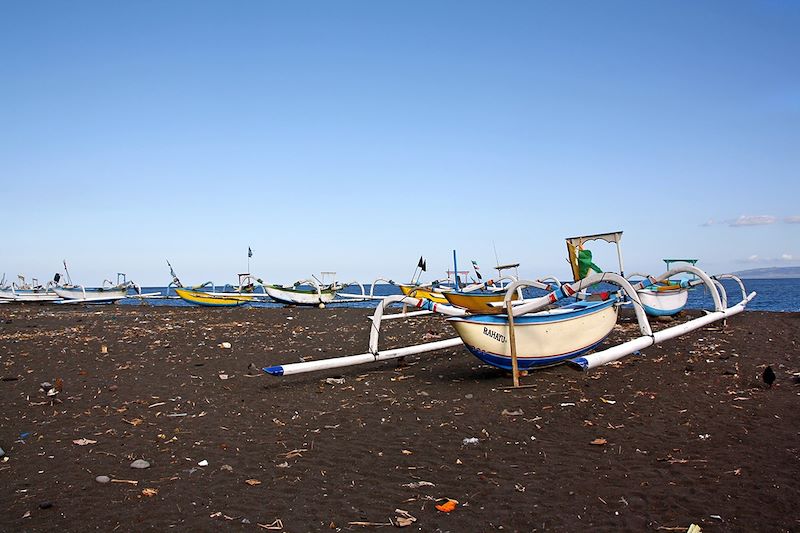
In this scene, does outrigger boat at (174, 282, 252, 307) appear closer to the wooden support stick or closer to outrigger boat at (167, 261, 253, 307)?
outrigger boat at (167, 261, 253, 307)

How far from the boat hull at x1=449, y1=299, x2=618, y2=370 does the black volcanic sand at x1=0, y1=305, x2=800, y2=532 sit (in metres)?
0.46

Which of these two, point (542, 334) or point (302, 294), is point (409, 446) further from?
point (302, 294)

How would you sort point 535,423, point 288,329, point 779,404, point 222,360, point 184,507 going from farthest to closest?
1. point 288,329
2. point 222,360
3. point 779,404
4. point 535,423
5. point 184,507

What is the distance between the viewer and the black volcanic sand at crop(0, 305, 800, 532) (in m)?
4.85

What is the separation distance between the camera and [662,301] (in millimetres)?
19938

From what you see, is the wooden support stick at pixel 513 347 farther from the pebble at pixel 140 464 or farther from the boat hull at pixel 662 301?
the boat hull at pixel 662 301

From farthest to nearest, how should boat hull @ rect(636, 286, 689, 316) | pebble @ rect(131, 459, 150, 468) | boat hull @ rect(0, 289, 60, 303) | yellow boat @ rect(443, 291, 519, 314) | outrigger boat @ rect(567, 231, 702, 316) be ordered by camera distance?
1. boat hull @ rect(0, 289, 60, 303)
2. yellow boat @ rect(443, 291, 519, 314)
3. boat hull @ rect(636, 286, 689, 316)
4. outrigger boat @ rect(567, 231, 702, 316)
5. pebble @ rect(131, 459, 150, 468)

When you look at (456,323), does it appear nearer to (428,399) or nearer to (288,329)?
(428,399)

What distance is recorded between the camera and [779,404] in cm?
786

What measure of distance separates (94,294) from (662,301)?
4457cm

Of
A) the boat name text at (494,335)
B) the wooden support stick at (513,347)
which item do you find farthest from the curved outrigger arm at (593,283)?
the boat name text at (494,335)

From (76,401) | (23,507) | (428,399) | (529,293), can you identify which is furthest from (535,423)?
(529,293)

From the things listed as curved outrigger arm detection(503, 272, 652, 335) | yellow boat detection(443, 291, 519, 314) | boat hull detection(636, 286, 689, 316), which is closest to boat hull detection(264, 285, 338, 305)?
yellow boat detection(443, 291, 519, 314)

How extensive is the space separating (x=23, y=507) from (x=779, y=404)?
909 centimetres
